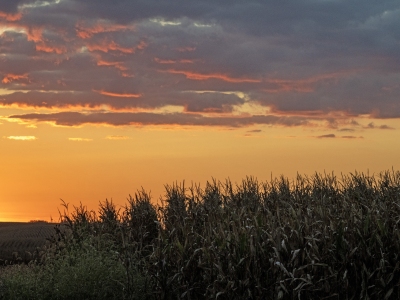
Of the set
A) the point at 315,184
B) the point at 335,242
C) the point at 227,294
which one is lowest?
the point at 227,294

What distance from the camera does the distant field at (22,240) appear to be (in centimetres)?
2428

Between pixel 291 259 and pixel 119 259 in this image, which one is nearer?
pixel 291 259

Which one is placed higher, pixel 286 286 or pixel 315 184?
pixel 315 184

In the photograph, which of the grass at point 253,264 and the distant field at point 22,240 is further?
the distant field at point 22,240

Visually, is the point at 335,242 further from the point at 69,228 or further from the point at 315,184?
the point at 69,228

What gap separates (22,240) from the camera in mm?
Result: 26484

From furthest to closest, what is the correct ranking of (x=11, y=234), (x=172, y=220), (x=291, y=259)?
(x=11, y=234), (x=172, y=220), (x=291, y=259)

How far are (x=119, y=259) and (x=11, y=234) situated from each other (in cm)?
1489

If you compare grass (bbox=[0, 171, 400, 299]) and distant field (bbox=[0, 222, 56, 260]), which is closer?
grass (bbox=[0, 171, 400, 299])

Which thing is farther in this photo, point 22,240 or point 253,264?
point 22,240

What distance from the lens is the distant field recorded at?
956 inches

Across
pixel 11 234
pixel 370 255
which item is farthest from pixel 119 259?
pixel 11 234

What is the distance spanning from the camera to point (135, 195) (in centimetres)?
1978

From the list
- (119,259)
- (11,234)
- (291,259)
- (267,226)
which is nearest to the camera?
(291,259)
